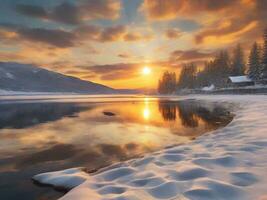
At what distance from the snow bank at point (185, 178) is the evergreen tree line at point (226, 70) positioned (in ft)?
218

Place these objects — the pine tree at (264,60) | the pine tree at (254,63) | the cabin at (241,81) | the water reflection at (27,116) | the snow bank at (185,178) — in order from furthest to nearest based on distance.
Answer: the cabin at (241,81), the pine tree at (254,63), the pine tree at (264,60), the water reflection at (27,116), the snow bank at (185,178)

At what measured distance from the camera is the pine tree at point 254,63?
67438 millimetres

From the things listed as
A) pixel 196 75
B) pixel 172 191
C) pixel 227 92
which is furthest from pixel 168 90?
pixel 172 191

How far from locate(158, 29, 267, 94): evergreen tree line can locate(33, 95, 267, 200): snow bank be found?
66461 mm

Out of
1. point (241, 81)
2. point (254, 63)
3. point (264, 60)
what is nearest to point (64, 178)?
point (264, 60)

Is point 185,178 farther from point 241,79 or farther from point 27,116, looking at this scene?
point 241,79

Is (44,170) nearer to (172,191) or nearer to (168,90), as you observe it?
(172,191)

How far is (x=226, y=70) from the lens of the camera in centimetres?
8506

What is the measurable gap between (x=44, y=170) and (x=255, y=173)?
7001 mm

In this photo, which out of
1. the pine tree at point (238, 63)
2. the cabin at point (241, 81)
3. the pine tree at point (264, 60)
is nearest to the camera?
the pine tree at point (264, 60)

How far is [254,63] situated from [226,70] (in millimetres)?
16770

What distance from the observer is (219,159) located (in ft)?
22.3

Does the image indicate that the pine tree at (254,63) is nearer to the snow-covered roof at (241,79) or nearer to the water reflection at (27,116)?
the snow-covered roof at (241,79)

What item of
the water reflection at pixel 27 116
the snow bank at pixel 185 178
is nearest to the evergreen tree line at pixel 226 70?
the water reflection at pixel 27 116
